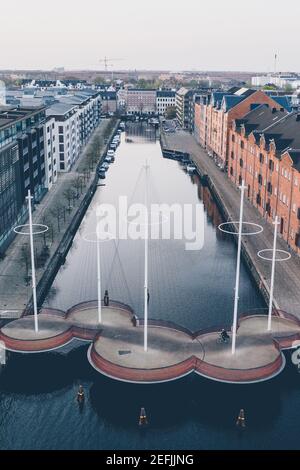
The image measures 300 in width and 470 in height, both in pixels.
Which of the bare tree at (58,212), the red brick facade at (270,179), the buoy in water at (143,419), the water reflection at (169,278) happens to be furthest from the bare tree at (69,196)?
the buoy in water at (143,419)

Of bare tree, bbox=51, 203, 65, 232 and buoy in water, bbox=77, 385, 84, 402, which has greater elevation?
bare tree, bbox=51, 203, 65, 232

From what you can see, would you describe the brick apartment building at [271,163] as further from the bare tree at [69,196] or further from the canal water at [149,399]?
the bare tree at [69,196]

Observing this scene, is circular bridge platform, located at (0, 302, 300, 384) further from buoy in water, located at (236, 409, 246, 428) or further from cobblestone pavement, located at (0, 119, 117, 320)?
cobblestone pavement, located at (0, 119, 117, 320)

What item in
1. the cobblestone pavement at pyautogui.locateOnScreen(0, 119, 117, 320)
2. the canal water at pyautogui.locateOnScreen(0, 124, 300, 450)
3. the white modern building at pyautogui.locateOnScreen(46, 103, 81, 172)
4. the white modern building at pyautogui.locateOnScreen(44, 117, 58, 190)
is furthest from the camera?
the white modern building at pyautogui.locateOnScreen(46, 103, 81, 172)

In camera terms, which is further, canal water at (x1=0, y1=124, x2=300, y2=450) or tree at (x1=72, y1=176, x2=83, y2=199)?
tree at (x1=72, y1=176, x2=83, y2=199)

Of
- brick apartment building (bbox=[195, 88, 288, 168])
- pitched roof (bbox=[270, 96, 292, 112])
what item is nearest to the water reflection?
brick apartment building (bbox=[195, 88, 288, 168])
